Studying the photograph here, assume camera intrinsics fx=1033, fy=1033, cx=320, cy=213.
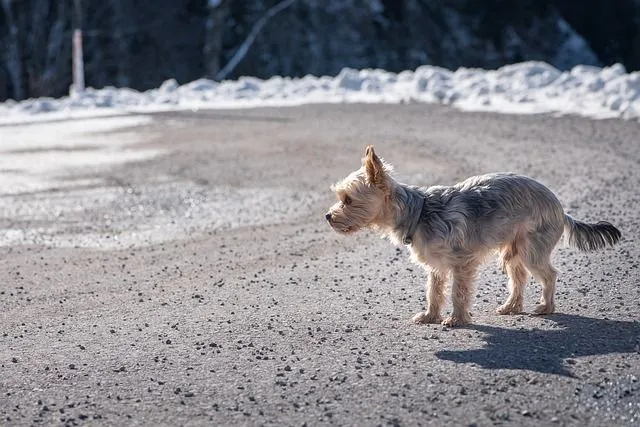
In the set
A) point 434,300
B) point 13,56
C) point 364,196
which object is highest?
point 13,56

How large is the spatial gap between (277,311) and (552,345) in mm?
2286

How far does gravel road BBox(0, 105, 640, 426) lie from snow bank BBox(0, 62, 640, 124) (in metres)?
5.55

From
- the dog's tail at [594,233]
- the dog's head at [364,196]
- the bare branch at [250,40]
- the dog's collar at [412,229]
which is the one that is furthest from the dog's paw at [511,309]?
the bare branch at [250,40]

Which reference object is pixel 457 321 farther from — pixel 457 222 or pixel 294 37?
pixel 294 37

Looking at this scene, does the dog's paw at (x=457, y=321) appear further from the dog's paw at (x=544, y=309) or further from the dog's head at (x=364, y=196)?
the dog's head at (x=364, y=196)

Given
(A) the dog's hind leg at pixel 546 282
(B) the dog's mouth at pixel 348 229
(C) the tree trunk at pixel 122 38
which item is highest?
(C) the tree trunk at pixel 122 38

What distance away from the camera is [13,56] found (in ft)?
136

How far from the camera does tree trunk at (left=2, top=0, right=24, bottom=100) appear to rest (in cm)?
4109

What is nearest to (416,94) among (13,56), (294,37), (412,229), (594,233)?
(294,37)

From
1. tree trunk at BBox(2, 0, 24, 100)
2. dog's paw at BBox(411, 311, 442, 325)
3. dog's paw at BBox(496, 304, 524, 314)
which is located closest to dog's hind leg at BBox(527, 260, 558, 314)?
dog's paw at BBox(496, 304, 524, 314)

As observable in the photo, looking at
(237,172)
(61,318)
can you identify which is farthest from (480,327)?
(237,172)

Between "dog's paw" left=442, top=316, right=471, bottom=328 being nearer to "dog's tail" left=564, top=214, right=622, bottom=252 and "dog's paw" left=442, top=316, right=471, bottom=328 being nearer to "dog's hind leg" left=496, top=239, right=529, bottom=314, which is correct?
"dog's hind leg" left=496, top=239, right=529, bottom=314

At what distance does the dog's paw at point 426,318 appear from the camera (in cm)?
767

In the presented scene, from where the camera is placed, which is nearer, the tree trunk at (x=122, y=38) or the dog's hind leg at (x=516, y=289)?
the dog's hind leg at (x=516, y=289)
